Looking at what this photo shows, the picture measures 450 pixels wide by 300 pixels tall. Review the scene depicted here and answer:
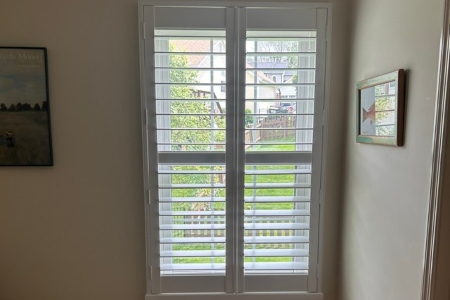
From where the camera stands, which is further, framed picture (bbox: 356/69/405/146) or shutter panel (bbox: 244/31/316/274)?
shutter panel (bbox: 244/31/316/274)

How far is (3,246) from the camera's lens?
144 centimetres

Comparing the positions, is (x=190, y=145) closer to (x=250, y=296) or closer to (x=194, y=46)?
(x=194, y=46)

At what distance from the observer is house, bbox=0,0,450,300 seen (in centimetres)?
127

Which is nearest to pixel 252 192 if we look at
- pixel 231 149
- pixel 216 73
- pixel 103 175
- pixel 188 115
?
pixel 231 149

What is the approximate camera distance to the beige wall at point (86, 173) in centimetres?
134

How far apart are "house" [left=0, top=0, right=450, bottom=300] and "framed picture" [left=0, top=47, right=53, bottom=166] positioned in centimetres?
4

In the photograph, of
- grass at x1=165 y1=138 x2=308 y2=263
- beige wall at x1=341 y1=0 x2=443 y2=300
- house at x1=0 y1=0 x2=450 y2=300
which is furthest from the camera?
grass at x1=165 y1=138 x2=308 y2=263

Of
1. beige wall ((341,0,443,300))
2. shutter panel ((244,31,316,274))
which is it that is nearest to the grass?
shutter panel ((244,31,316,274))

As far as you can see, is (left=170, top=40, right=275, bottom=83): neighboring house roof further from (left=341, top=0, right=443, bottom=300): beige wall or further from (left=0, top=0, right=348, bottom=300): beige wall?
(left=341, top=0, right=443, bottom=300): beige wall

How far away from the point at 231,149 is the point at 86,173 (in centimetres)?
74

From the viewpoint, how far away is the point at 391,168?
0.99m

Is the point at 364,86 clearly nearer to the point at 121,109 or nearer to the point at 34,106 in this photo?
the point at 121,109

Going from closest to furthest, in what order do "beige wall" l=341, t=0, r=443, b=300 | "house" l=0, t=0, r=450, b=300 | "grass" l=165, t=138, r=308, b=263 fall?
"beige wall" l=341, t=0, r=443, b=300, "house" l=0, t=0, r=450, b=300, "grass" l=165, t=138, r=308, b=263

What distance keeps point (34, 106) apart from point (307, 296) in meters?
1.66
